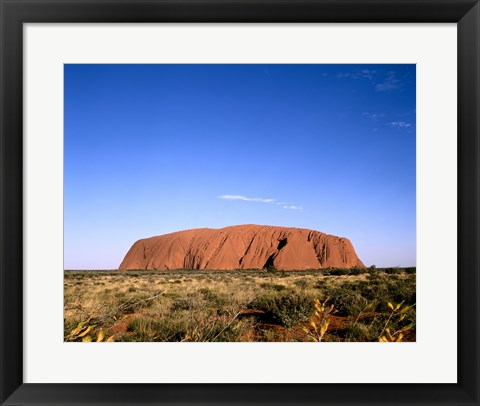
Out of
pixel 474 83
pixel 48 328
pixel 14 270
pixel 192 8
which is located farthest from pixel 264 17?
pixel 48 328

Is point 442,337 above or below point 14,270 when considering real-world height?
below

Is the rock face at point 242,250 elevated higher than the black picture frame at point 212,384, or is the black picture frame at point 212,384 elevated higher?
the black picture frame at point 212,384

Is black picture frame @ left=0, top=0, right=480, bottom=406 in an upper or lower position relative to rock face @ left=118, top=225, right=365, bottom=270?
upper

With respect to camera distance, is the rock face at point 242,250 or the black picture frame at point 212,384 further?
the rock face at point 242,250

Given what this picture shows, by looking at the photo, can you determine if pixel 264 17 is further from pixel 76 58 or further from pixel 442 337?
pixel 442 337

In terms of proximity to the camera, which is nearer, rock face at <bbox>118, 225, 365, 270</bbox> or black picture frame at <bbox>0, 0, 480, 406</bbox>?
black picture frame at <bbox>0, 0, 480, 406</bbox>
